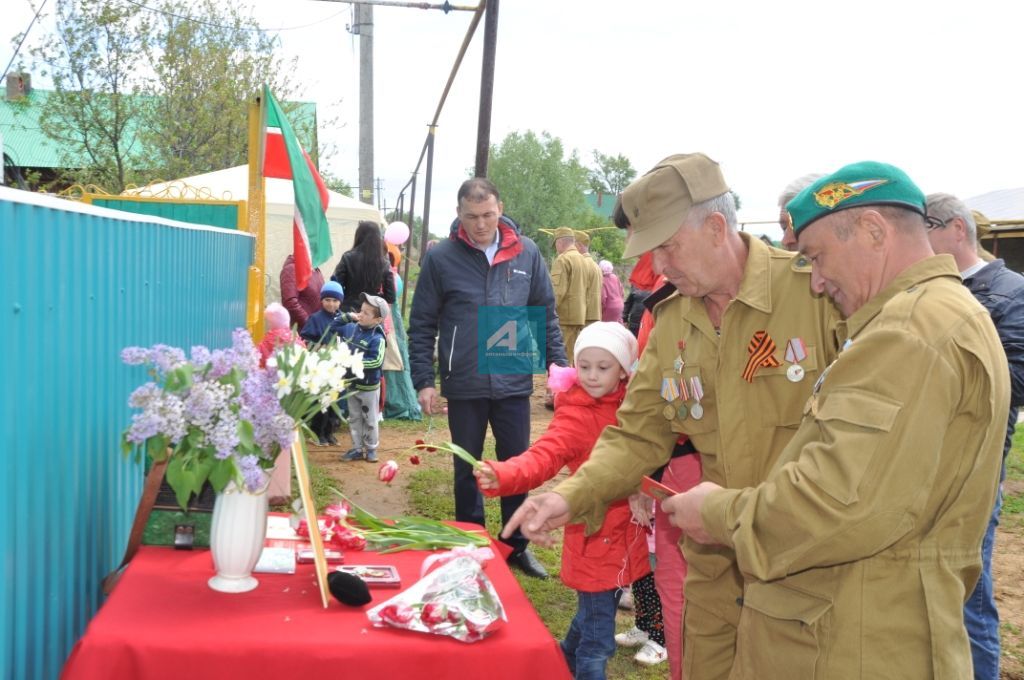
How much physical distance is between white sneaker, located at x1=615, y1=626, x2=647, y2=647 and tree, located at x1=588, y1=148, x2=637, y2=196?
285 feet

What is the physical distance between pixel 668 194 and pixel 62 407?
1.64 meters

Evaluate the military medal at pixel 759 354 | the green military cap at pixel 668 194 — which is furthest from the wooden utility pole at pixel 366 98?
the military medal at pixel 759 354

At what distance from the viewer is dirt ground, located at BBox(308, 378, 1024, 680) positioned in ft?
15.2

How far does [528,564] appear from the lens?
516 cm

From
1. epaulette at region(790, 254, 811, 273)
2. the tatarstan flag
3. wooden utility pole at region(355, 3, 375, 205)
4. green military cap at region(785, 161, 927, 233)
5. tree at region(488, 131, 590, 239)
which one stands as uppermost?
tree at region(488, 131, 590, 239)

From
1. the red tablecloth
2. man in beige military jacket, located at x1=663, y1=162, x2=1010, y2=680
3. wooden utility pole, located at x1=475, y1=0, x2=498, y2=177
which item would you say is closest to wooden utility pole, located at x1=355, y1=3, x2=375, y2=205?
wooden utility pole, located at x1=475, y1=0, x2=498, y2=177

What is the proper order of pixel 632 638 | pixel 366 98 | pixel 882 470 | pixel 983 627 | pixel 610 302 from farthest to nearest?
pixel 366 98
pixel 610 302
pixel 632 638
pixel 983 627
pixel 882 470

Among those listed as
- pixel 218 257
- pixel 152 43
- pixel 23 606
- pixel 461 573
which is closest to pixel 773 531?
pixel 461 573

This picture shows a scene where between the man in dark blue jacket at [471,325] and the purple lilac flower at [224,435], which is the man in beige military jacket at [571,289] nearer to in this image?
the man in dark blue jacket at [471,325]

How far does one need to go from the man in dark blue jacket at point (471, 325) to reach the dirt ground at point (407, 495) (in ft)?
2.93

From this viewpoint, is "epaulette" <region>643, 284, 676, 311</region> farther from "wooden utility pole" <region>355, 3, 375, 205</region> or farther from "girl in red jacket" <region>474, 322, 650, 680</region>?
"wooden utility pole" <region>355, 3, 375, 205</region>

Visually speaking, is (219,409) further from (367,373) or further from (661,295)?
(367,373)

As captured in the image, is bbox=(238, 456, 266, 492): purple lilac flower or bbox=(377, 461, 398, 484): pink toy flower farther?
bbox=(377, 461, 398, 484): pink toy flower

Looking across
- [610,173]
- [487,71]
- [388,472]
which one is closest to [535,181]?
[610,173]
